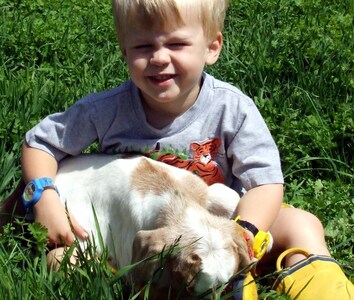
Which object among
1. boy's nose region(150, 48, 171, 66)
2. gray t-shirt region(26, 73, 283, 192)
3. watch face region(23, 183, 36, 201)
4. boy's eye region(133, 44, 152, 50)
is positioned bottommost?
watch face region(23, 183, 36, 201)

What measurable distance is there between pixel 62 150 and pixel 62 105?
0.83 metres

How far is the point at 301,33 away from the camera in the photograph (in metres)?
5.45

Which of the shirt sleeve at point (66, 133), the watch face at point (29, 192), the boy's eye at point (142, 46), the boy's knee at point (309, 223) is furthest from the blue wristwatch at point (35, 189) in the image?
the boy's knee at point (309, 223)

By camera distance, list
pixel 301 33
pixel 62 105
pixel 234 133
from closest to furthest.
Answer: pixel 234 133
pixel 62 105
pixel 301 33

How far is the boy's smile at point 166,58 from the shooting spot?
12.0 feet

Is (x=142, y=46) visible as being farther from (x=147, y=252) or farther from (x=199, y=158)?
(x=147, y=252)

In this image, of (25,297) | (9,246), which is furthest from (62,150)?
(25,297)

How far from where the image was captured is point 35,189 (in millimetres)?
3740

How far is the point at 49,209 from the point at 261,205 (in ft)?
2.92

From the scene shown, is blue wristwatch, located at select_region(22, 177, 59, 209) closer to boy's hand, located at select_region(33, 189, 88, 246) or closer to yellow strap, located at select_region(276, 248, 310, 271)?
boy's hand, located at select_region(33, 189, 88, 246)

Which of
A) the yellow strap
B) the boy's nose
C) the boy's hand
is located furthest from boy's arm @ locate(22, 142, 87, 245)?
the yellow strap

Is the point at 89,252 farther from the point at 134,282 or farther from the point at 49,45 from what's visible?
the point at 49,45

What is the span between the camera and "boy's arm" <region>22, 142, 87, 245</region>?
363 cm

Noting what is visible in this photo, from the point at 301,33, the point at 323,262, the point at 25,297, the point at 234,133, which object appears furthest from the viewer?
the point at 301,33
